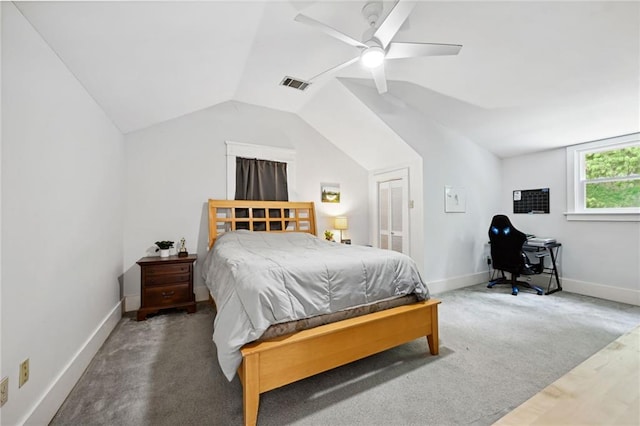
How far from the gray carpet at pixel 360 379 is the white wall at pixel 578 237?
943mm

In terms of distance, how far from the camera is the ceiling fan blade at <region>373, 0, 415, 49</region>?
5.71 feet

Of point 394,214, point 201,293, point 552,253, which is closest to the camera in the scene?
point 201,293

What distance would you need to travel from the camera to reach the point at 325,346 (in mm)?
1738

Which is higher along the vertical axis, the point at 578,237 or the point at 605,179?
the point at 605,179

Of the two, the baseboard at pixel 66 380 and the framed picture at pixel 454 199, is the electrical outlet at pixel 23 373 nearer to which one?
the baseboard at pixel 66 380

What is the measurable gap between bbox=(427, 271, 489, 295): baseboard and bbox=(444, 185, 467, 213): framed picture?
3.72 ft

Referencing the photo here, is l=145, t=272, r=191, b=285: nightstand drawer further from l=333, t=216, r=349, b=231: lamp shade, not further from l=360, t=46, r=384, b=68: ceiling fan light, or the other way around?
l=360, t=46, r=384, b=68: ceiling fan light

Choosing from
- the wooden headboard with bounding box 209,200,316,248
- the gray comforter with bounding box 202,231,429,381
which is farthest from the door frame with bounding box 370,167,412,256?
the gray comforter with bounding box 202,231,429,381

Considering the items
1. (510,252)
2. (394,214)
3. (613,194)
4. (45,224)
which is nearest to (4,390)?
(45,224)

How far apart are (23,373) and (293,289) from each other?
56.4 inches

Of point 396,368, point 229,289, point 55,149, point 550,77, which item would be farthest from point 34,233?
point 550,77

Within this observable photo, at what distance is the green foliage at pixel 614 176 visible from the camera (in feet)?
12.0

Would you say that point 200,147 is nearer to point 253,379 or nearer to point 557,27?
point 253,379

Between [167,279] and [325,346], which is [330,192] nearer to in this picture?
[167,279]
